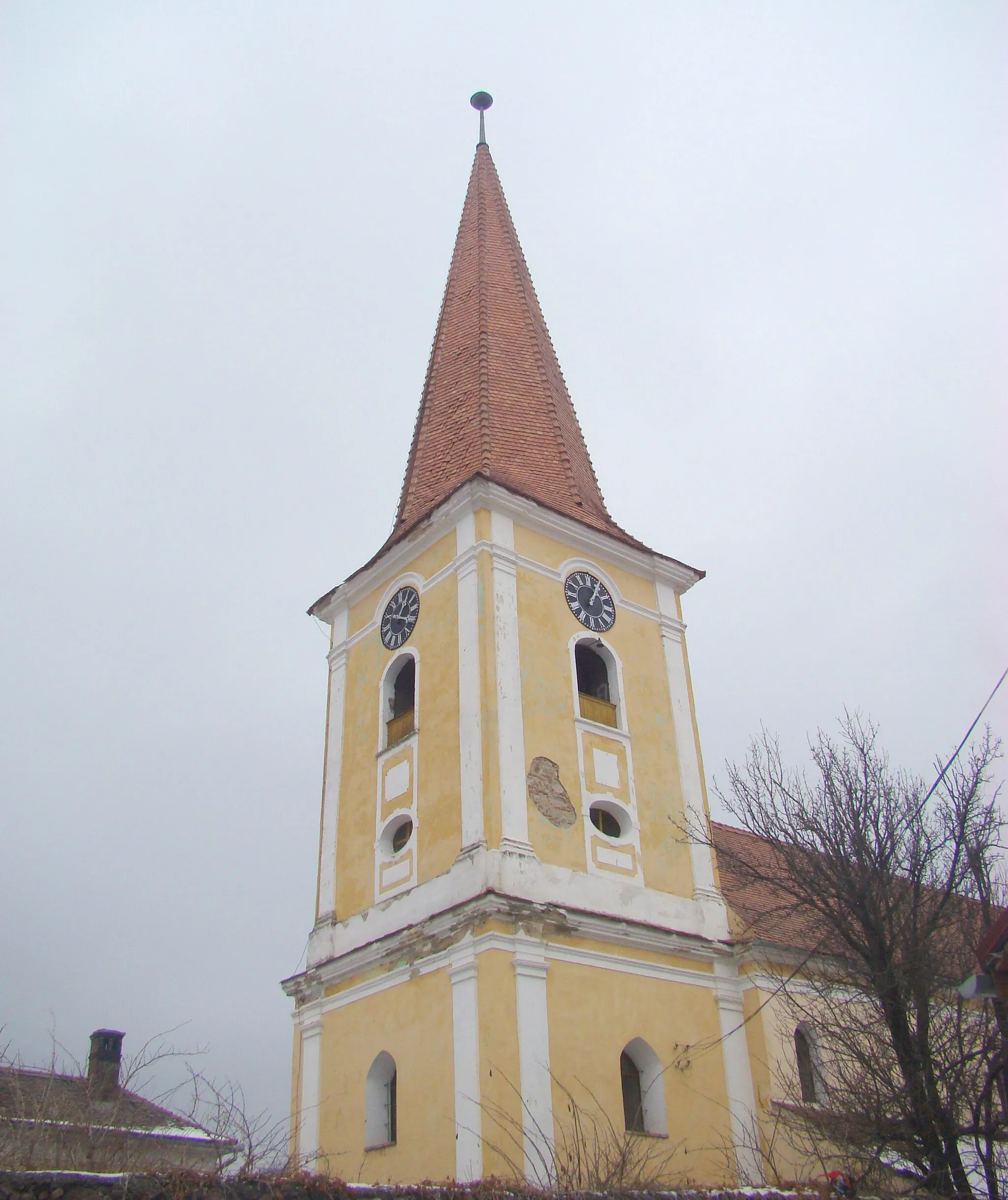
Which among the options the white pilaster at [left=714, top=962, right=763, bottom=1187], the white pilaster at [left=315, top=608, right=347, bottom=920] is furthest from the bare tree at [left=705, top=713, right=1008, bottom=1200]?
the white pilaster at [left=315, top=608, right=347, bottom=920]

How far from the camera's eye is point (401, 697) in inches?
771

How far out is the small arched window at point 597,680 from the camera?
1855 centimetres

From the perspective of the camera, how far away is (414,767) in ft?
58.3

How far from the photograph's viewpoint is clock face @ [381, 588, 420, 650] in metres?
19.5

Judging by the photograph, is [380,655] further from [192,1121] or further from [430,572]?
[192,1121]

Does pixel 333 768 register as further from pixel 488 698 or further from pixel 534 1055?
pixel 534 1055

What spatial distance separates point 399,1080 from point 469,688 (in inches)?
216

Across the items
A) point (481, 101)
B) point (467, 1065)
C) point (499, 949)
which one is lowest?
point (467, 1065)


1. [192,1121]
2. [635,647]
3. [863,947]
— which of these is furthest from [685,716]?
[192,1121]

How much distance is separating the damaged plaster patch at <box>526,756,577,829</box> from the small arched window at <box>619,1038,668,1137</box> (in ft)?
10.2

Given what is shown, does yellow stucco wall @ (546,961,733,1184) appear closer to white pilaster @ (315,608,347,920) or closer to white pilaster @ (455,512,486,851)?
white pilaster @ (455,512,486,851)

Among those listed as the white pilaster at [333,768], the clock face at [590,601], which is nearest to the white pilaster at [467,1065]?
the white pilaster at [333,768]

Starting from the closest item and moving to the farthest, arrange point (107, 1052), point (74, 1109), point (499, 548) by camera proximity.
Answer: point (74, 1109) < point (499, 548) < point (107, 1052)

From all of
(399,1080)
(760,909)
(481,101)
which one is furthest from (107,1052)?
(481,101)
